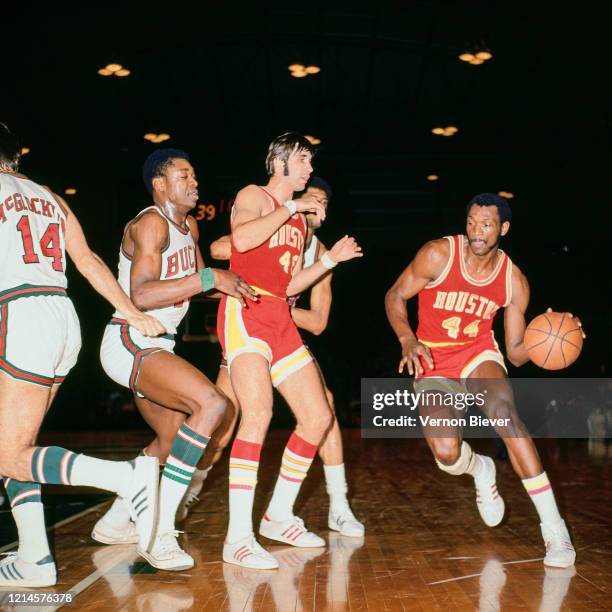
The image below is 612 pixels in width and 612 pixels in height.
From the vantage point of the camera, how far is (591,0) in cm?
1046

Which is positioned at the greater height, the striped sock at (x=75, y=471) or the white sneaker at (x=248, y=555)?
the striped sock at (x=75, y=471)

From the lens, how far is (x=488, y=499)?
4258 millimetres

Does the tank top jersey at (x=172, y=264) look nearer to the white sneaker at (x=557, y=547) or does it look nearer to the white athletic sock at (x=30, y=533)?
the white athletic sock at (x=30, y=533)

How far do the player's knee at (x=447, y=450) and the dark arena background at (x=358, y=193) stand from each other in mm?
436

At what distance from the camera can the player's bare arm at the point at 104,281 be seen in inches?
122

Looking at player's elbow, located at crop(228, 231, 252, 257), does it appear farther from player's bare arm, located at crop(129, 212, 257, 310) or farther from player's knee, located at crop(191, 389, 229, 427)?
player's knee, located at crop(191, 389, 229, 427)

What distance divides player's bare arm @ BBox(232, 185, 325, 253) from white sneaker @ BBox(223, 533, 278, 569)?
133 cm

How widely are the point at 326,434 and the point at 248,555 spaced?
1.10 meters

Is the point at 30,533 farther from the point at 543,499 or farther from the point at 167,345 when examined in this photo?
the point at 543,499

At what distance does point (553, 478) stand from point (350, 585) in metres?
5.04

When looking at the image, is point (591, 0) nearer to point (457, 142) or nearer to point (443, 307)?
point (457, 142)

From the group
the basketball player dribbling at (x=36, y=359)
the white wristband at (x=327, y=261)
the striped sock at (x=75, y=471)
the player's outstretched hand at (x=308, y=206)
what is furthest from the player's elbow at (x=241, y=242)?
the striped sock at (x=75, y=471)

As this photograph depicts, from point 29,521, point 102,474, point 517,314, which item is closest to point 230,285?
point 102,474
